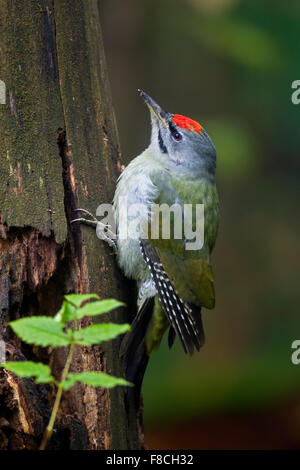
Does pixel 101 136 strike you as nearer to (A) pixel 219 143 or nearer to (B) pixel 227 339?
(A) pixel 219 143

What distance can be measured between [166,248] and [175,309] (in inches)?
14.6

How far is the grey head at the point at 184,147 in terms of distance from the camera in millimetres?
3680

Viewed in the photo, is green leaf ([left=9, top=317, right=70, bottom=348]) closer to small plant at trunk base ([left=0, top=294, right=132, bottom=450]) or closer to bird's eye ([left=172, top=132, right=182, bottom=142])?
small plant at trunk base ([left=0, top=294, right=132, bottom=450])

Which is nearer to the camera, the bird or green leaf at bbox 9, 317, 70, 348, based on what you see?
green leaf at bbox 9, 317, 70, 348

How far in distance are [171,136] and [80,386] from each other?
1.74m

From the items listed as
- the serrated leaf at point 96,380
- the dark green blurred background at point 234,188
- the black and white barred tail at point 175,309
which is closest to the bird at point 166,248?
the black and white barred tail at point 175,309

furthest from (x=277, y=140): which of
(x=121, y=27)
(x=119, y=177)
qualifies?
(x=119, y=177)

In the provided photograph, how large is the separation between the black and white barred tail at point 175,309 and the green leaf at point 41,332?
1.52 m

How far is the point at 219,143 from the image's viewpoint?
17.5 ft

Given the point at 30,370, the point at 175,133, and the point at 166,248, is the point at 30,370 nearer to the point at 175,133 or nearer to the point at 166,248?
the point at 166,248

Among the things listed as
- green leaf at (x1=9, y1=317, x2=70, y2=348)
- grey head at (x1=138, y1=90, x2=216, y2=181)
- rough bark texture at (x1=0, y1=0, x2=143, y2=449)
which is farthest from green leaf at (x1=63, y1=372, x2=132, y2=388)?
grey head at (x1=138, y1=90, x2=216, y2=181)

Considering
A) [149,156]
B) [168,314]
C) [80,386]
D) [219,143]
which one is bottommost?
[80,386]

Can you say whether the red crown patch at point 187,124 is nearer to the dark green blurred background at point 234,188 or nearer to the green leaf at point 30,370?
the dark green blurred background at point 234,188

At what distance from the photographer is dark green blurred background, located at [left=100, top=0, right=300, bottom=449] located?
5375 millimetres
